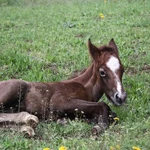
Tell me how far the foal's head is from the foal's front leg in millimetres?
1264

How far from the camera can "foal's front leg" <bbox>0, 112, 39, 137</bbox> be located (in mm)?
5730

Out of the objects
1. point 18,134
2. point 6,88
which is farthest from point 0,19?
point 18,134

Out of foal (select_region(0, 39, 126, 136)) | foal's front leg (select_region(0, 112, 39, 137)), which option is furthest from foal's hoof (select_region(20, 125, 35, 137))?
foal (select_region(0, 39, 126, 136))

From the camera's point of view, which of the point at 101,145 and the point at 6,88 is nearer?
the point at 101,145

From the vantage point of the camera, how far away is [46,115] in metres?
6.58

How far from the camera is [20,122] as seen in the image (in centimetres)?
597

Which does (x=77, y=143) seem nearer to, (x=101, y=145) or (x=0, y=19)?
(x=101, y=145)

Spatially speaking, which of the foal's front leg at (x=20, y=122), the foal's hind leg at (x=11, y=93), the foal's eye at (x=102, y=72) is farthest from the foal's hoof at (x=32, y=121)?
the foal's eye at (x=102, y=72)

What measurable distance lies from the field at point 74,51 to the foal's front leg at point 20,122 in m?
0.10

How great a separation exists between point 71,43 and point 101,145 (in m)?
6.25

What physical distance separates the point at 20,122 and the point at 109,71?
148 centimetres

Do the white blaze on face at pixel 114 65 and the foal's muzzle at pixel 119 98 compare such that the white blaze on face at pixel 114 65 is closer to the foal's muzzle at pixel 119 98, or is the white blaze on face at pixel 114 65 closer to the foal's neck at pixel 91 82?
the foal's muzzle at pixel 119 98

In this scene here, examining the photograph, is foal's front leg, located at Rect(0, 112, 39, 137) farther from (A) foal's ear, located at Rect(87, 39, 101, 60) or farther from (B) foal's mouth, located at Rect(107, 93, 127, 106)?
(A) foal's ear, located at Rect(87, 39, 101, 60)

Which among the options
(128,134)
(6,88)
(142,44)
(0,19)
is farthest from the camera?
(0,19)
